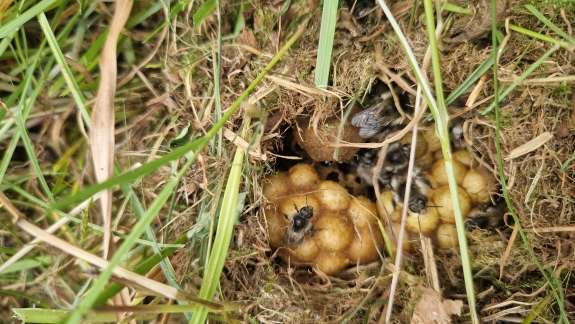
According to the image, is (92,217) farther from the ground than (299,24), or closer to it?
closer to it

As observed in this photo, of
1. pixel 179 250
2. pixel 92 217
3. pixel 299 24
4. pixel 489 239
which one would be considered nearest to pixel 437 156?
pixel 489 239

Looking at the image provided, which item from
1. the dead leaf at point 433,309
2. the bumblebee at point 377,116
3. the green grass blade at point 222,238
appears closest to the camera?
the green grass blade at point 222,238

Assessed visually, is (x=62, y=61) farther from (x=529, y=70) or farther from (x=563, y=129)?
(x=563, y=129)

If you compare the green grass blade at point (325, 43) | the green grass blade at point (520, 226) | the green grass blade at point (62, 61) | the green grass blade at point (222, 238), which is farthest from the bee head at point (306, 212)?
the green grass blade at point (62, 61)

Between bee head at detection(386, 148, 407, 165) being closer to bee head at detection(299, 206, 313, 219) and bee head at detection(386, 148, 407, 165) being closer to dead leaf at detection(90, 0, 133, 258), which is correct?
bee head at detection(299, 206, 313, 219)

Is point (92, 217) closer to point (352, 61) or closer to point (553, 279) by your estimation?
point (352, 61)

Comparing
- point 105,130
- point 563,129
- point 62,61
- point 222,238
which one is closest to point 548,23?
point 563,129

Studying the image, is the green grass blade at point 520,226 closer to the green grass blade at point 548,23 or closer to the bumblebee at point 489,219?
the green grass blade at point 548,23
